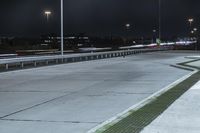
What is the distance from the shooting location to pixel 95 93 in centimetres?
1544

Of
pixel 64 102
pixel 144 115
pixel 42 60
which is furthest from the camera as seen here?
pixel 42 60

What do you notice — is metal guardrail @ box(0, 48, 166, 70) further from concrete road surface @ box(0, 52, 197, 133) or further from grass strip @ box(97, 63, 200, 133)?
grass strip @ box(97, 63, 200, 133)

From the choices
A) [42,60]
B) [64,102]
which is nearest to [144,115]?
[64,102]

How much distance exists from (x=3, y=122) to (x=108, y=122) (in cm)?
230

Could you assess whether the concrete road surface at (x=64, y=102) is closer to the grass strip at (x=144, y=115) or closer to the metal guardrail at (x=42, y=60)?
the grass strip at (x=144, y=115)

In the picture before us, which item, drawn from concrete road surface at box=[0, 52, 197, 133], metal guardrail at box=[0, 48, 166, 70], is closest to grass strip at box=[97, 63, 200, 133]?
concrete road surface at box=[0, 52, 197, 133]

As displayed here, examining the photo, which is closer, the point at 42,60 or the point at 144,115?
the point at 144,115

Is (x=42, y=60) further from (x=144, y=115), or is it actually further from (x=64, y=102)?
(x=144, y=115)

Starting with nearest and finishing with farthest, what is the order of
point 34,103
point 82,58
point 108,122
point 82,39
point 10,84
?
point 108,122 → point 34,103 → point 10,84 → point 82,58 → point 82,39

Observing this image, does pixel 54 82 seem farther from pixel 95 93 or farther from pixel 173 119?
pixel 173 119

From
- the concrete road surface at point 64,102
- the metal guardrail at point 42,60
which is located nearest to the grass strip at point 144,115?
the concrete road surface at point 64,102

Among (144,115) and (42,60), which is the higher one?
(42,60)

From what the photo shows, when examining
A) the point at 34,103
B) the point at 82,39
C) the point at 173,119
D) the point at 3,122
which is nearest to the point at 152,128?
the point at 173,119

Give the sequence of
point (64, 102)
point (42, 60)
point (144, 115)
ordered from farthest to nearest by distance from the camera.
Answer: point (42, 60) → point (64, 102) → point (144, 115)
